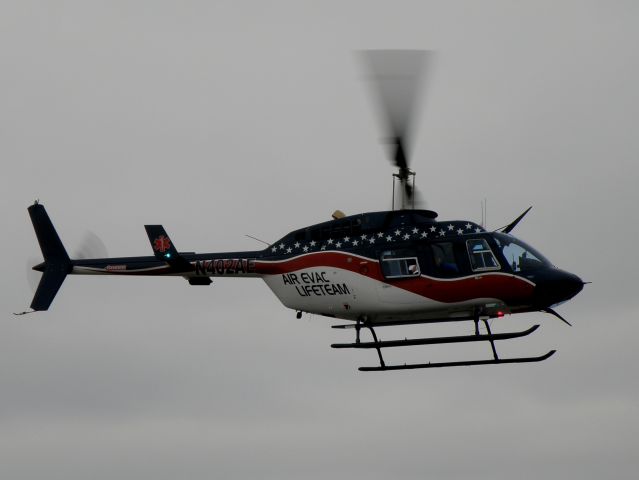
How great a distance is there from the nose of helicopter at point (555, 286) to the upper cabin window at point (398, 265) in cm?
247

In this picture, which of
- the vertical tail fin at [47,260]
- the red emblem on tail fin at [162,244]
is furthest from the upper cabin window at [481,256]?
the vertical tail fin at [47,260]

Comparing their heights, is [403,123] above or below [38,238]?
above

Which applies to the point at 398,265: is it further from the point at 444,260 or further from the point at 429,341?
the point at 429,341

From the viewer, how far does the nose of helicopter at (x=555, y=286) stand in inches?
961

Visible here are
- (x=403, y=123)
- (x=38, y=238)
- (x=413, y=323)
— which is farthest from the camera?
(x=38, y=238)

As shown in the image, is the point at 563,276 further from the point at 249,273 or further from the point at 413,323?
the point at 249,273

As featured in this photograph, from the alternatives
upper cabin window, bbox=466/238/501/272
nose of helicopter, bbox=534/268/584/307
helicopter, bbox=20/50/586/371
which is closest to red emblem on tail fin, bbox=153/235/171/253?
helicopter, bbox=20/50/586/371

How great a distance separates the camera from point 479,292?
24.5 m

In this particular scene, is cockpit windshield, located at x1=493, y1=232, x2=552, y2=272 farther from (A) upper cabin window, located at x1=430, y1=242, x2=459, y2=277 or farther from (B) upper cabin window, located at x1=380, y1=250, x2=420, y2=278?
(B) upper cabin window, located at x1=380, y1=250, x2=420, y2=278

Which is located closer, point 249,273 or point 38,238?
point 249,273

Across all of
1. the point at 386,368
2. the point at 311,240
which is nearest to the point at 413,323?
the point at 386,368

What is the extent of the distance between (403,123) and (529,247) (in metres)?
3.67

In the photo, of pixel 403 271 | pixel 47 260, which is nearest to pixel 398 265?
pixel 403 271

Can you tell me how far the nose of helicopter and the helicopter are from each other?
20mm
